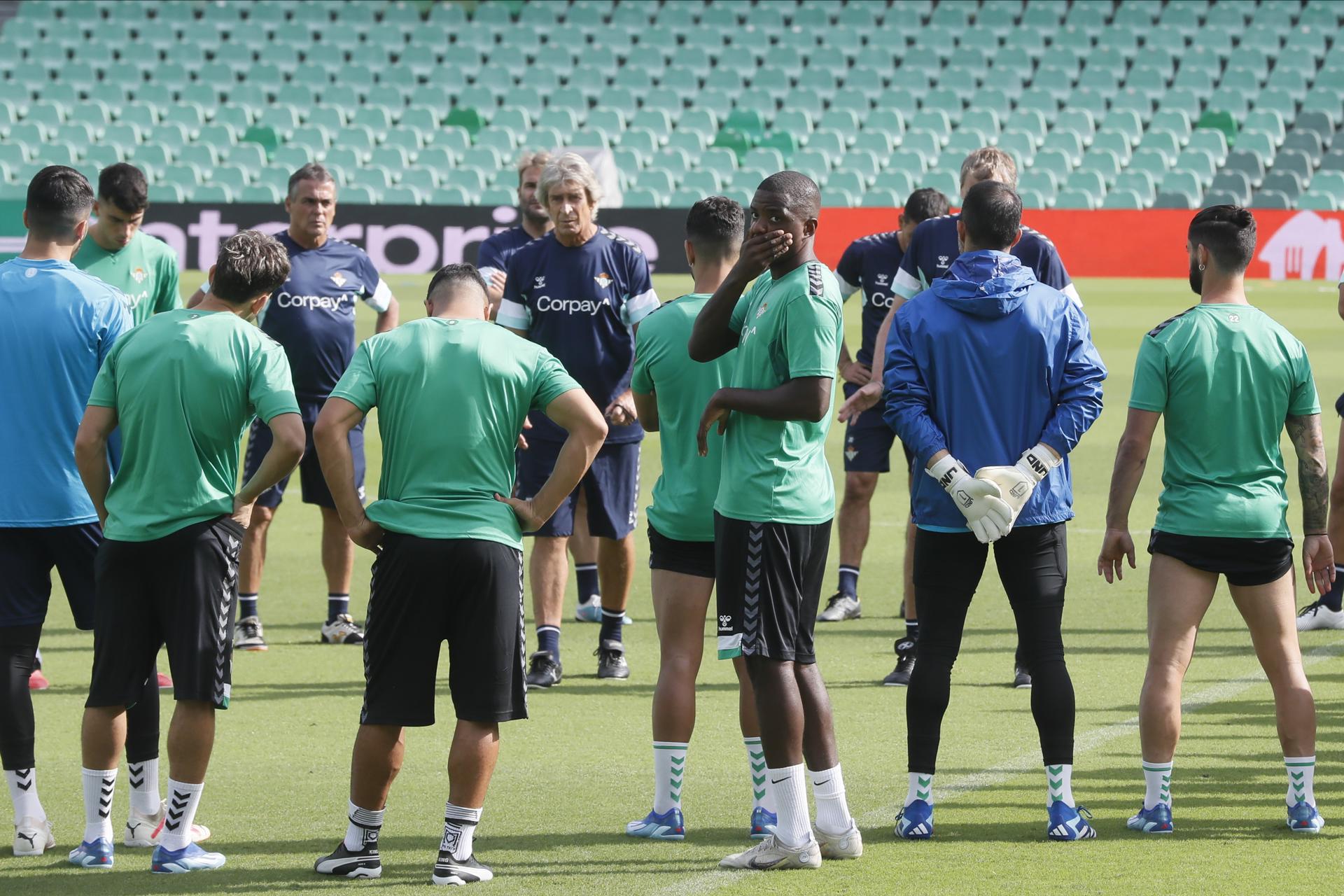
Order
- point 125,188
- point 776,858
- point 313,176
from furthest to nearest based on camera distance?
point 313,176 → point 125,188 → point 776,858

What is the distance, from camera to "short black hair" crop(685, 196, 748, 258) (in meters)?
5.50

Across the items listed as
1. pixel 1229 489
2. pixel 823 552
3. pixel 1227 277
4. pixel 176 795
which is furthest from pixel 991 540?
pixel 176 795

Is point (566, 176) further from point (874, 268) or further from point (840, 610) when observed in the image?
point (840, 610)

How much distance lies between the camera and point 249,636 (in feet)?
28.7

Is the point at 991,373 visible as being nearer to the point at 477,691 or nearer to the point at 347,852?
the point at 477,691

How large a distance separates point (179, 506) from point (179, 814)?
0.89 metres

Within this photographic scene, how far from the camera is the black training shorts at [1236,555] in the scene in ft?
17.5

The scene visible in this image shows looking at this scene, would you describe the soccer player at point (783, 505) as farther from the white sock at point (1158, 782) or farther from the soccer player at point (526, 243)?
the soccer player at point (526, 243)

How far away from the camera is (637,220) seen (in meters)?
20.6

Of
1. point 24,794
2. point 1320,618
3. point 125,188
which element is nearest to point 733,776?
point 24,794

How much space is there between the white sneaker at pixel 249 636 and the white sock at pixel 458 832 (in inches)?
158

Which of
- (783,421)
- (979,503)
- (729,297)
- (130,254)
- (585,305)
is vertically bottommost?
(979,503)

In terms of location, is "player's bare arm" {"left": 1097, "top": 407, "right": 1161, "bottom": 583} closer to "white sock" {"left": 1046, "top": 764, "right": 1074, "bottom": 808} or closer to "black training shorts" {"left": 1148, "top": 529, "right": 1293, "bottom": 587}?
"black training shorts" {"left": 1148, "top": 529, "right": 1293, "bottom": 587}

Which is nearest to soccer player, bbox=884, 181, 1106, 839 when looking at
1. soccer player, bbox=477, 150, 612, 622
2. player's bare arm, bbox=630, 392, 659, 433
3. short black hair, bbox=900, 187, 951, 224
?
player's bare arm, bbox=630, 392, 659, 433
